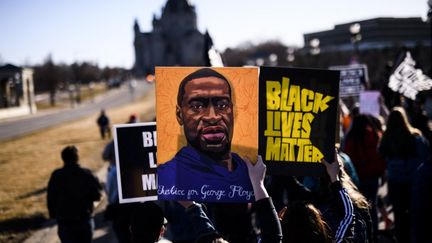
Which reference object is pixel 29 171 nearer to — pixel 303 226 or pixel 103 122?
pixel 103 122

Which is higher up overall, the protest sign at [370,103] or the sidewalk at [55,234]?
the protest sign at [370,103]

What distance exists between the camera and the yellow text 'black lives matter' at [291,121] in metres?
3.07

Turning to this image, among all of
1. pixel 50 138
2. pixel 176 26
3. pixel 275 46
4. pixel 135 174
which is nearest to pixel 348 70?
pixel 135 174

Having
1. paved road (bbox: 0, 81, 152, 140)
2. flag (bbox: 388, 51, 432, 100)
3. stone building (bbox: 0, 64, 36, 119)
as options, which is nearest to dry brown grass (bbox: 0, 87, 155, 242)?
paved road (bbox: 0, 81, 152, 140)

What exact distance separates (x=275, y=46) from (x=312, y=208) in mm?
161931

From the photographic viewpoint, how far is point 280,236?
97.3 inches

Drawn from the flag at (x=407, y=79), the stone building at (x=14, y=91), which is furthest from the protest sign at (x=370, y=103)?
the stone building at (x=14, y=91)

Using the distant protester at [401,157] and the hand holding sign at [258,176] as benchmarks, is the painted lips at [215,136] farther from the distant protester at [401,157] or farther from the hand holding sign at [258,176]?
the distant protester at [401,157]

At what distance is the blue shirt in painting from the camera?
10.4 feet

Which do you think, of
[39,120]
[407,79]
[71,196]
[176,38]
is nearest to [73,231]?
[71,196]

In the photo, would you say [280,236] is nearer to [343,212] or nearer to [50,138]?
[343,212]

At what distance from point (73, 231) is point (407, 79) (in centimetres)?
538

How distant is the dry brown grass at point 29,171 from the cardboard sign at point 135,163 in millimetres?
4764

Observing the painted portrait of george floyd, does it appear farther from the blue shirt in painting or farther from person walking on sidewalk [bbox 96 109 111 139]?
person walking on sidewalk [bbox 96 109 111 139]
